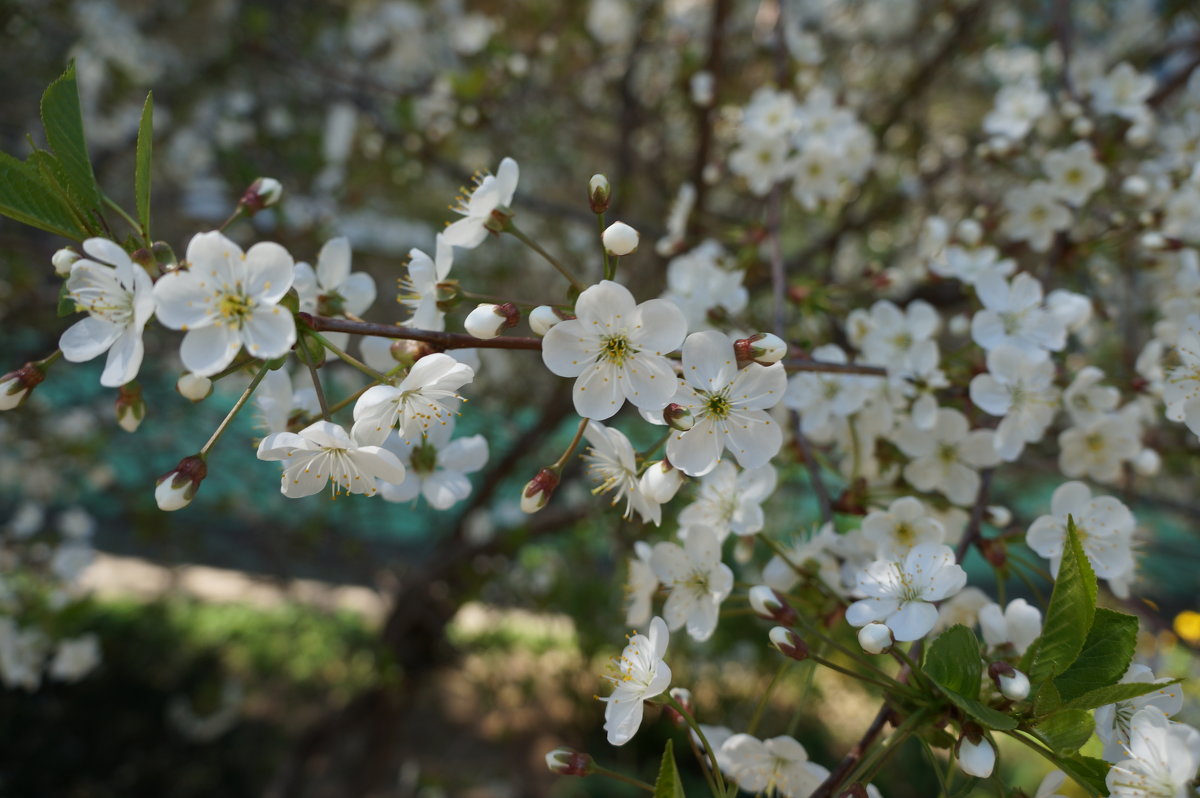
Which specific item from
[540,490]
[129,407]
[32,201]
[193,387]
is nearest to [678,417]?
[540,490]

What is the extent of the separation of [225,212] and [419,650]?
239 cm

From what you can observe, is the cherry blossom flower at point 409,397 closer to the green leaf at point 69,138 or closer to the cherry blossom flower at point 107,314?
the cherry blossom flower at point 107,314

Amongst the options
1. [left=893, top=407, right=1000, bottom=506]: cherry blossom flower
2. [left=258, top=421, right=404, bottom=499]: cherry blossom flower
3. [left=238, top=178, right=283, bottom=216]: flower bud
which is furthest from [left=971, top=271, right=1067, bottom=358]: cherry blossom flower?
[left=238, top=178, right=283, bottom=216]: flower bud

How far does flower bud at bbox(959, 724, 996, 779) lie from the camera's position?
2.58 ft

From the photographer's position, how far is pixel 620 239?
85 cm

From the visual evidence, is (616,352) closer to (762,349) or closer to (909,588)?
(762,349)

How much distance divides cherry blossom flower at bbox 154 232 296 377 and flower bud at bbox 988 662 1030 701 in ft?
2.79

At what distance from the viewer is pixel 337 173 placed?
397 centimetres

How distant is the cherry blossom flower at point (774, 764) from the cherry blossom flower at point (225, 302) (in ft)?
2.65

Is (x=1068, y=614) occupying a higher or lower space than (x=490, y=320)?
lower

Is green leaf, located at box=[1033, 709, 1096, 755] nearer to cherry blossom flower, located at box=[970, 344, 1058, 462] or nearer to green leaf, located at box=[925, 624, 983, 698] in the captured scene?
green leaf, located at box=[925, 624, 983, 698]

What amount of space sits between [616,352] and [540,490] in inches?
7.8

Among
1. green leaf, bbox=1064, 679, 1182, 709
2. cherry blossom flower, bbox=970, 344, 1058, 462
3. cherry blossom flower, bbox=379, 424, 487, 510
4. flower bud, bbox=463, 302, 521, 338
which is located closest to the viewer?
green leaf, bbox=1064, 679, 1182, 709

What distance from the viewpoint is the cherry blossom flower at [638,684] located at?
36.0 inches
